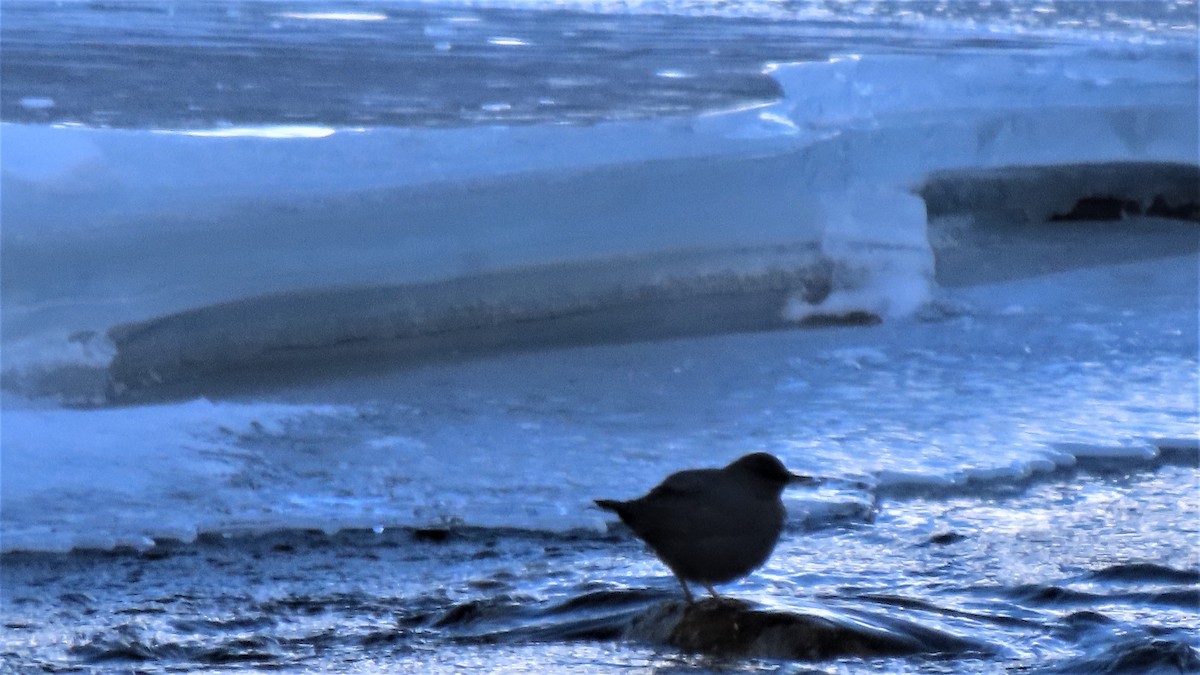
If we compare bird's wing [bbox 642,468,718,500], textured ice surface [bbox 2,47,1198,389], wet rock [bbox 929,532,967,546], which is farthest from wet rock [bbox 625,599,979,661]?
textured ice surface [bbox 2,47,1198,389]

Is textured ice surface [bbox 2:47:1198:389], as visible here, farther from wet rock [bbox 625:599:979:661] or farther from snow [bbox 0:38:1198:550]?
wet rock [bbox 625:599:979:661]

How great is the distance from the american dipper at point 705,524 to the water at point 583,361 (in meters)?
0.11

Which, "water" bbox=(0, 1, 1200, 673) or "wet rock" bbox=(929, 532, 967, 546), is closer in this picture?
"water" bbox=(0, 1, 1200, 673)

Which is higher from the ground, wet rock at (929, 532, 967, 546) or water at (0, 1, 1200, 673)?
water at (0, 1, 1200, 673)

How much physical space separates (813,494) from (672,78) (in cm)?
524

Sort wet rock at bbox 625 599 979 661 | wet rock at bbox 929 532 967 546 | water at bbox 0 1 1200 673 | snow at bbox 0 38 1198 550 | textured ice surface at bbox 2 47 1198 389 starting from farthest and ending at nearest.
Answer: textured ice surface at bbox 2 47 1198 389 < snow at bbox 0 38 1198 550 < wet rock at bbox 929 532 967 546 < water at bbox 0 1 1200 673 < wet rock at bbox 625 599 979 661

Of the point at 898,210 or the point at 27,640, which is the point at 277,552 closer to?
the point at 27,640

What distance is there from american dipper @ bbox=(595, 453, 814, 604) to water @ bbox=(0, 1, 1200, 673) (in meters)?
0.11

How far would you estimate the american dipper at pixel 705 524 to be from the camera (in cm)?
226

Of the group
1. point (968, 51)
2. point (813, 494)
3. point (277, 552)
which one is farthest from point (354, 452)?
point (968, 51)

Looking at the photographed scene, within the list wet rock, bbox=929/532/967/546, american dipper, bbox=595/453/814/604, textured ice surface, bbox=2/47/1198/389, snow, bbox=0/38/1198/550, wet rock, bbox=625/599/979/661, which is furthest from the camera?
textured ice surface, bbox=2/47/1198/389

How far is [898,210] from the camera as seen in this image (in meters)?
5.28

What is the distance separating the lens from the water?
2361mm

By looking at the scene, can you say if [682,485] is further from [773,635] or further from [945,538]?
[945,538]
